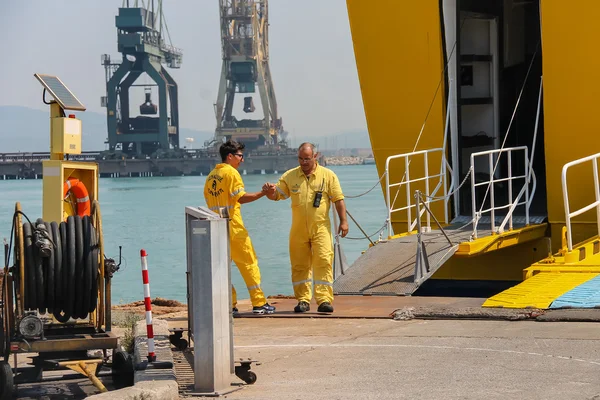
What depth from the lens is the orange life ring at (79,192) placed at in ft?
24.5

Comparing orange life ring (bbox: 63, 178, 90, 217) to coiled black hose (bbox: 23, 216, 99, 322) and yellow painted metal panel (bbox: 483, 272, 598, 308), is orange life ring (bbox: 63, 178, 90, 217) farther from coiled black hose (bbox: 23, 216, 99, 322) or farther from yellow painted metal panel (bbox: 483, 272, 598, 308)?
yellow painted metal panel (bbox: 483, 272, 598, 308)

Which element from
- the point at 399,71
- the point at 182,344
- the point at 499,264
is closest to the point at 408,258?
the point at 499,264

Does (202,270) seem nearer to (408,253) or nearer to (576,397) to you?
(576,397)

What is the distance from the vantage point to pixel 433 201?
12898 millimetres

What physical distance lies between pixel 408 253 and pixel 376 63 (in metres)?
3.31

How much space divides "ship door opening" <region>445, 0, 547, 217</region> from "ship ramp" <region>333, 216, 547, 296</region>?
147 centimetres

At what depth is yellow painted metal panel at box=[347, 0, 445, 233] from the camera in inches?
507

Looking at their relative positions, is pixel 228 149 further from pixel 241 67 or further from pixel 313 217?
pixel 241 67

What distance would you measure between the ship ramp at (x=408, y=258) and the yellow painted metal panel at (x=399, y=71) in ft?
5.72

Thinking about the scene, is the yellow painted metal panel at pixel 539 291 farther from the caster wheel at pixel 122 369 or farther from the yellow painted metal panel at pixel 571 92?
the caster wheel at pixel 122 369

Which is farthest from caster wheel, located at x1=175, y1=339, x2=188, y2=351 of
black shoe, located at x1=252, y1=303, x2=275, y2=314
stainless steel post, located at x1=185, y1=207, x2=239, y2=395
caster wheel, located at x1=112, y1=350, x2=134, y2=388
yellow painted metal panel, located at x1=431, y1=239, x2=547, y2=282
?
yellow painted metal panel, located at x1=431, y1=239, x2=547, y2=282

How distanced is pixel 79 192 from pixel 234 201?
1733 millimetres

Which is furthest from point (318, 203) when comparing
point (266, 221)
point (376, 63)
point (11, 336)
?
point (266, 221)

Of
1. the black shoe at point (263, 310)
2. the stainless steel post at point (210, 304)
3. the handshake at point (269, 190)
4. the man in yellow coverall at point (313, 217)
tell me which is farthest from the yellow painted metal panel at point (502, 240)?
the stainless steel post at point (210, 304)
